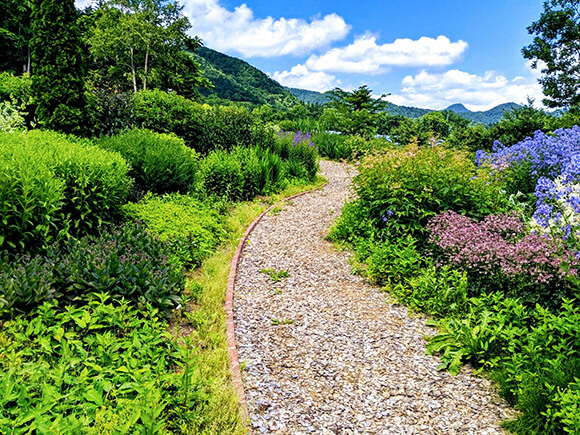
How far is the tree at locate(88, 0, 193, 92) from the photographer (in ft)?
69.0

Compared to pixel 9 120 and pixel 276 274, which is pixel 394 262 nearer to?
pixel 276 274

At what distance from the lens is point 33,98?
6953 millimetres

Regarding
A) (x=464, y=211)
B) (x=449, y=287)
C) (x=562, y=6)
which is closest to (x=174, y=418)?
(x=449, y=287)

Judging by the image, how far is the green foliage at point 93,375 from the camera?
1950mm

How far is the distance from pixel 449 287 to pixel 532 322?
79 cm

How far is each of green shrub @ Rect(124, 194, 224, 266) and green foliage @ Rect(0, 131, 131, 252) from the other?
47cm

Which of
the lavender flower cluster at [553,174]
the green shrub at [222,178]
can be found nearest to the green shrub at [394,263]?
the lavender flower cluster at [553,174]

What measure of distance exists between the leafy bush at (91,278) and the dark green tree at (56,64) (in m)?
4.37

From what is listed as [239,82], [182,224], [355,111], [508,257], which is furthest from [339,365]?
[239,82]

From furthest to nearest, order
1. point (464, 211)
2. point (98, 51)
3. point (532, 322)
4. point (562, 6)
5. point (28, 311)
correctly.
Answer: point (98, 51)
point (562, 6)
point (464, 211)
point (532, 322)
point (28, 311)

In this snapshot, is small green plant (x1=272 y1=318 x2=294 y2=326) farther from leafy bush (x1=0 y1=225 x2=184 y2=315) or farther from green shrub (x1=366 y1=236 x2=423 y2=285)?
green shrub (x1=366 y1=236 x2=423 y2=285)

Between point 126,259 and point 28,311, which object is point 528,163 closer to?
point 126,259

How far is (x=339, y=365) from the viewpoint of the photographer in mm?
3047

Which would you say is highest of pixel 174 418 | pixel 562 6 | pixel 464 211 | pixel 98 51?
pixel 562 6
